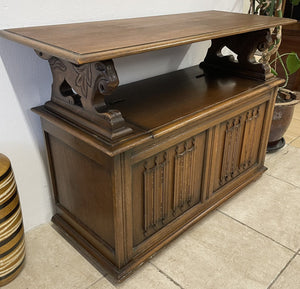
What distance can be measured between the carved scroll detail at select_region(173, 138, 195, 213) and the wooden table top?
20.3 inches

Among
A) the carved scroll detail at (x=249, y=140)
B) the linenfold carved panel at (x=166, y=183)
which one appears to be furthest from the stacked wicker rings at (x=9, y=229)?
the carved scroll detail at (x=249, y=140)

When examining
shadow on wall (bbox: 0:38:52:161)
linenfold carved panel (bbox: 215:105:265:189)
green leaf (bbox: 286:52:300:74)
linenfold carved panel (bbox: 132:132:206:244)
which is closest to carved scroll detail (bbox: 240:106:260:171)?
linenfold carved panel (bbox: 215:105:265:189)

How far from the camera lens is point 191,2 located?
2188mm

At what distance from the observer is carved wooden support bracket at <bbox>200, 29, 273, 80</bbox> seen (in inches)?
77.1

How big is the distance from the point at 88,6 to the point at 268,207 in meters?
1.58

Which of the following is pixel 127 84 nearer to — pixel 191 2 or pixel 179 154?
pixel 179 154

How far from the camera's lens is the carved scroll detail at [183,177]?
1.67 meters

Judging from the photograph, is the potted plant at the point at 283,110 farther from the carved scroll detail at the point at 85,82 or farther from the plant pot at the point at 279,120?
the carved scroll detail at the point at 85,82

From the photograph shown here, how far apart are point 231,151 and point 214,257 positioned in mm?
620

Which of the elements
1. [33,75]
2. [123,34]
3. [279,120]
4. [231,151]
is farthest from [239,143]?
[33,75]

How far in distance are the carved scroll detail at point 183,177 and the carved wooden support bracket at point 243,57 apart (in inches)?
27.3

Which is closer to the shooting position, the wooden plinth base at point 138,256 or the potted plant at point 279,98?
the wooden plinth base at point 138,256

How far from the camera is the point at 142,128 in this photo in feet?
4.69

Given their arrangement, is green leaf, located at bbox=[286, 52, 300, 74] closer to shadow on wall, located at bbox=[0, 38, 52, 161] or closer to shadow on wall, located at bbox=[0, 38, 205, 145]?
shadow on wall, located at bbox=[0, 38, 205, 145]
